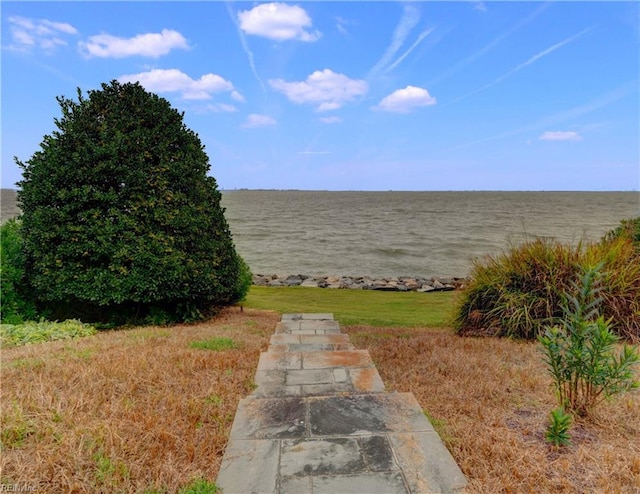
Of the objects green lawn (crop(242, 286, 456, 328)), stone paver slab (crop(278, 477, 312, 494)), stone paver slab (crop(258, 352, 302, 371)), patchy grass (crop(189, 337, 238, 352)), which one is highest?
stone paver slab (crop(278, 477, 312, 494))

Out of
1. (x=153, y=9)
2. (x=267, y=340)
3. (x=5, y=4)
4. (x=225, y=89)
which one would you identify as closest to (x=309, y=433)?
(x=267, y=340)

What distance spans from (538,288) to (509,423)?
11.9 ft

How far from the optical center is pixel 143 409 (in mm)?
2811

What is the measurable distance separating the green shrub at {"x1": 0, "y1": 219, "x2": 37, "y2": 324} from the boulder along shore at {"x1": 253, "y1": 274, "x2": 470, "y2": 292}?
936 centimetres

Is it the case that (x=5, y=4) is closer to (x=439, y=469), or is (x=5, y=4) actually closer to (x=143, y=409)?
(x=143, y=409)

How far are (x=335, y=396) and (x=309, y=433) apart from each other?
1.94 feet

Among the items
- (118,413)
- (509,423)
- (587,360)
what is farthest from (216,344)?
(587,360)

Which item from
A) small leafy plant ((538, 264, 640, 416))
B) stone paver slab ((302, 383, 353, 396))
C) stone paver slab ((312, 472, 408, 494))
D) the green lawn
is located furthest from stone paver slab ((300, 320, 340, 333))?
stone paver slab ((312, 472, 408, 494))

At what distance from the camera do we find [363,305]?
10.2 metres

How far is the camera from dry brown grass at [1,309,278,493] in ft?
6.82

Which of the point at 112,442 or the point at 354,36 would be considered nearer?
the point at 112,442

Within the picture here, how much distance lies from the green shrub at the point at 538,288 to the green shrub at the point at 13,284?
6988 millimetres

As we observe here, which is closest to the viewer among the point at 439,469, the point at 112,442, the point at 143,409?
the point at 439,469

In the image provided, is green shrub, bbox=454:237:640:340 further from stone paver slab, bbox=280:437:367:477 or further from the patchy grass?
stone paver slab, bbox=280:437:367:477
